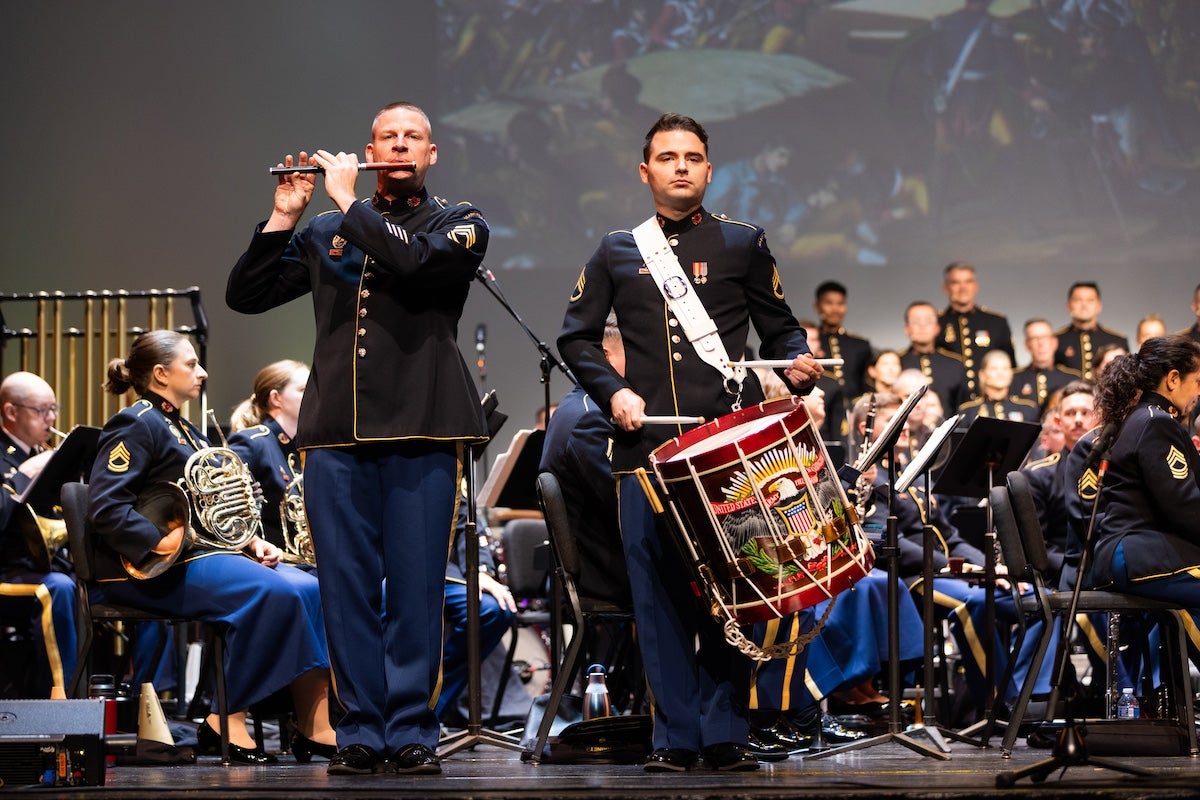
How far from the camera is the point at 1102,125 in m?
10.9

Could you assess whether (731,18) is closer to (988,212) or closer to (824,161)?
(824,161)

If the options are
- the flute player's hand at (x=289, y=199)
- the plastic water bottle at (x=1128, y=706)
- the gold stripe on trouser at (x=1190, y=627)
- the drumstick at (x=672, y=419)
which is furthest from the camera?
the plastic water bottle at (x=1128, y=706)

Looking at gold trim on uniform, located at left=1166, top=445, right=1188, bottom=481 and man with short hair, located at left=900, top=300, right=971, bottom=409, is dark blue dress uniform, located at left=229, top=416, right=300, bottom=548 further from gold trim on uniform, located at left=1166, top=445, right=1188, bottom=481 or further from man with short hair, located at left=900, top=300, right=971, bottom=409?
man with short hair, located at left=900, top=300, right=971, bottom=409

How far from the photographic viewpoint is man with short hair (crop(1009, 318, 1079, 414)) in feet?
33.4

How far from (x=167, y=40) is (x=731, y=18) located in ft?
13.8

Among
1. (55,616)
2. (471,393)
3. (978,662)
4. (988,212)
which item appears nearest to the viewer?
(471,393)

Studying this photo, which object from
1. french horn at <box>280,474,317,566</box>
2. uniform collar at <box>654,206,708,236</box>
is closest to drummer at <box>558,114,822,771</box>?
uniform collar at <box>654,206,708,236</box>

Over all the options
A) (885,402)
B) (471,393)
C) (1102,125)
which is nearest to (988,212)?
(1102,125)

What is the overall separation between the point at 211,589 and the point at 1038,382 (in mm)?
7081

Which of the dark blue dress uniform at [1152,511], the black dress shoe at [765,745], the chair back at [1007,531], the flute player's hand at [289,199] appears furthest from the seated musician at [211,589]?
the dark blue dress uniform at [1152,511]

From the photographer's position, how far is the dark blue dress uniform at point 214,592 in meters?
4.67

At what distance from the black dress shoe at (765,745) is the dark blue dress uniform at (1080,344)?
6071mm

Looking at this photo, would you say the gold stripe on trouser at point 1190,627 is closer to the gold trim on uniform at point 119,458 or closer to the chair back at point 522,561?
the chair back at point 522,561

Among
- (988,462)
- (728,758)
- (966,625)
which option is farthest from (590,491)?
(966,625)
